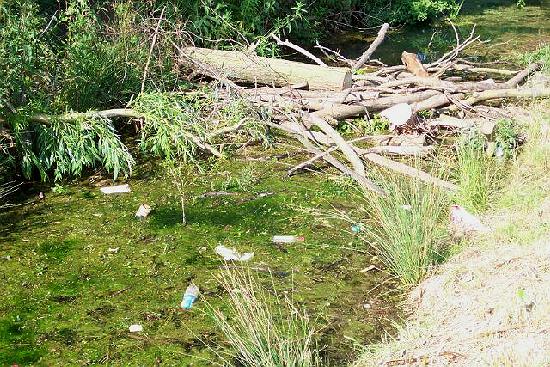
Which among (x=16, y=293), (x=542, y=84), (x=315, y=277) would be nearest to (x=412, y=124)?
(x=542, y=84)

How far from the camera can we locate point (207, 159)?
7.14m

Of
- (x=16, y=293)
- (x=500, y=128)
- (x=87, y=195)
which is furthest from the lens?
(x=500, y=128)

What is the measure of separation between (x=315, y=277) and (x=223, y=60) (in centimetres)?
407

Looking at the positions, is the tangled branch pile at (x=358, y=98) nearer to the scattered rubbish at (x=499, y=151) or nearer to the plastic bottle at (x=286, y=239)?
the scattered rubbish at (x=499, y=151)

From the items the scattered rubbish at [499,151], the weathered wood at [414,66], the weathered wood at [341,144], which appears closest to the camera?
the weathered wood at [341,144]

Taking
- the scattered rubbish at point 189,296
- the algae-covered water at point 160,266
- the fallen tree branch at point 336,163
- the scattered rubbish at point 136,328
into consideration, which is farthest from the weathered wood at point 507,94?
the scattered rubbish at point 136,328

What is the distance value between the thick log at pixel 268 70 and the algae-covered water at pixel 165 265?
1.26 meters

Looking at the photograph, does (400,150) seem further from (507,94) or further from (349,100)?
(507,94)

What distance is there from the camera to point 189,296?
480cm

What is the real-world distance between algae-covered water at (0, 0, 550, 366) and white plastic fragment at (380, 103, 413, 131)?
1.05 m

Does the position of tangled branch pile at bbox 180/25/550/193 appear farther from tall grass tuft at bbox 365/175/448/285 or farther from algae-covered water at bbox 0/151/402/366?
tall grass tuft at bbox 365/175/448/285

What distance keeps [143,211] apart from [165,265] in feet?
2.89

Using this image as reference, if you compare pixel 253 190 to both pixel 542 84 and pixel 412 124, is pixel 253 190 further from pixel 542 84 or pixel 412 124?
pixel 542 84

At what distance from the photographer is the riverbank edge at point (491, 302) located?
3805 millimetres
